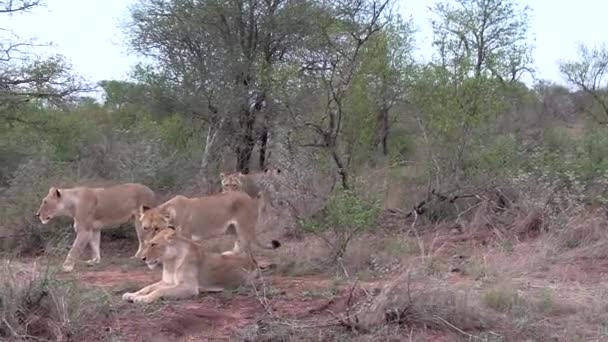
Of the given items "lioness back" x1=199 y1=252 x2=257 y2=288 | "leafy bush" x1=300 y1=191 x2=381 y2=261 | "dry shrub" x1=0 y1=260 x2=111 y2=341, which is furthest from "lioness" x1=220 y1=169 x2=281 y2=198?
"dry shrub" x1=0 y1=260 x2=111 y2=341

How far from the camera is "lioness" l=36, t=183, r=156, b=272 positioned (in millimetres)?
10180

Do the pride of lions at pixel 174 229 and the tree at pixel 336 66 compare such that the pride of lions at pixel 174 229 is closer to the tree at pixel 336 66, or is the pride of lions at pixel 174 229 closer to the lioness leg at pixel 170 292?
the lioness leg at pixel 170 292

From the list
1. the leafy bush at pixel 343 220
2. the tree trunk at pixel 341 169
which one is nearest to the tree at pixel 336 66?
the tree trunk at pixel 341 169

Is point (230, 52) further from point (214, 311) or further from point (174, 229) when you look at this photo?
point (214, 311)

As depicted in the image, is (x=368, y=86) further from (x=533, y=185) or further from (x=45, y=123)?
(x=45, y=123)

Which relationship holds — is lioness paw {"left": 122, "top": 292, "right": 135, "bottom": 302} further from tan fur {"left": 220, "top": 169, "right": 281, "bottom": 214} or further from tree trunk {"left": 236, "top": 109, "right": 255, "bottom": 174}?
tree trunk {"left": 236, "top": 109, "right": 255, "bottom": 174}

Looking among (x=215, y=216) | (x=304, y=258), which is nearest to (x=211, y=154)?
(x=215, y=216)

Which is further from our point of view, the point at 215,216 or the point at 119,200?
the point at 119,200

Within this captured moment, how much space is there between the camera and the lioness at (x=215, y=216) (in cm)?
946

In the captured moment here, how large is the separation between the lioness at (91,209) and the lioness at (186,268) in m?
2.38

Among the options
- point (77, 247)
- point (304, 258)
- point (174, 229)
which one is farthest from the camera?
point (77, 247)

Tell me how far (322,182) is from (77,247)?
3.74m

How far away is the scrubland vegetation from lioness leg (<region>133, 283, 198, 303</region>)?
0.13 metres

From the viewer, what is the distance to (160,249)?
7.64 metres
